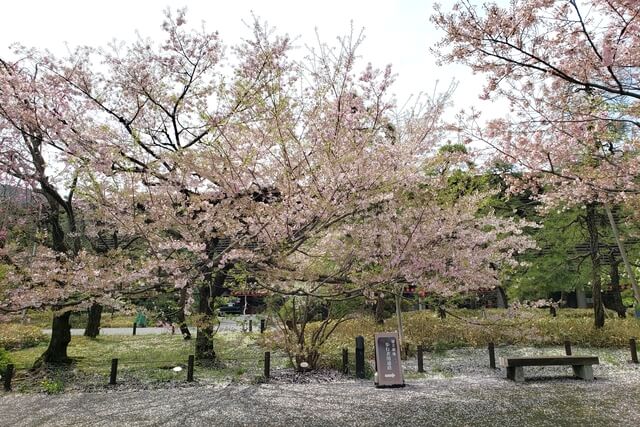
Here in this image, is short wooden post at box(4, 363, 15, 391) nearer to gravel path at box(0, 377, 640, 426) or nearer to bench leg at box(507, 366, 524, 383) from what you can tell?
gravel path at box(0, 377, 640, 426)

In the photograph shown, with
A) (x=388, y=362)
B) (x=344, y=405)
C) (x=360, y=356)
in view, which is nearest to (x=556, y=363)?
(x=388, y=362)

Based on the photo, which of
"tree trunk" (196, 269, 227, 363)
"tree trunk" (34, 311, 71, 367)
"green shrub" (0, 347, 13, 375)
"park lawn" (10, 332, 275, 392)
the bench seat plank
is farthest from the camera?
"tree trunk" (34, 311, 71, 367)

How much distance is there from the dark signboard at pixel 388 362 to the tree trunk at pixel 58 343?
25.2ft

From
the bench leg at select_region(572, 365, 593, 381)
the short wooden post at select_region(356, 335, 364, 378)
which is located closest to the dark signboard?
the short wooden post at select_region(356, 335, 364, 378)

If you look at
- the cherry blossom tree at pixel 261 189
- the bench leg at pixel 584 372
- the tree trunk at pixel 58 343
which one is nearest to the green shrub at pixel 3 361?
the tree trunk at pixel 58 343

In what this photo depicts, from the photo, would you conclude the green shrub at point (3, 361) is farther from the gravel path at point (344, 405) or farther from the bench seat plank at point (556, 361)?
the bench seat plank at point (556, 361)

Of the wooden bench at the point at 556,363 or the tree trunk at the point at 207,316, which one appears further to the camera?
the tree trunk at the point at 207,316

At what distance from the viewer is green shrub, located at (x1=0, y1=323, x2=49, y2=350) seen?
13663 millimetres

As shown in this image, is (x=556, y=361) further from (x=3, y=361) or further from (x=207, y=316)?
(x=3, y=361)

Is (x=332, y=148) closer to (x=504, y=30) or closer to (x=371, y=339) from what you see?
(x=504, y=30)

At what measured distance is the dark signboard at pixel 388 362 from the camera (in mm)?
8008

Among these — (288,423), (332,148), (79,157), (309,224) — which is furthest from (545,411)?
(79,157)

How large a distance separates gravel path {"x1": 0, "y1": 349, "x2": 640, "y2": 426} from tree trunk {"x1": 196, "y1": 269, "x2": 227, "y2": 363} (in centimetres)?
142

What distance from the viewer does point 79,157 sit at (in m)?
5.57
